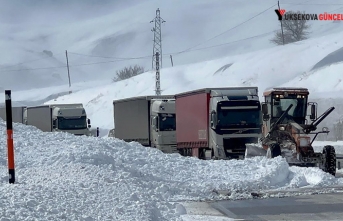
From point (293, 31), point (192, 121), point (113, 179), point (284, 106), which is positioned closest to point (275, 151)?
point (284, 106)

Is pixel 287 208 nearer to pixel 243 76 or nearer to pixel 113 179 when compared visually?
pixel 113 179

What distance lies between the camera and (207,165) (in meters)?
20.0

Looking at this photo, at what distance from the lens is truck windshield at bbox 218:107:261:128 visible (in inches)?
1181

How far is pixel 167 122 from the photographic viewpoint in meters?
38.8

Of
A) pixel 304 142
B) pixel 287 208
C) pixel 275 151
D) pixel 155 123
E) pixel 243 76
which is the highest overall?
pixel 243 76

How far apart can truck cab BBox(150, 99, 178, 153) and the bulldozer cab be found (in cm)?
1370

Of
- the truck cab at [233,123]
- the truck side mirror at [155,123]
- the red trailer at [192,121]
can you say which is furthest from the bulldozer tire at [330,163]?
the truck side mirror at [155,123]

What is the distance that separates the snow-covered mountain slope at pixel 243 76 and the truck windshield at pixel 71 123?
35181mm

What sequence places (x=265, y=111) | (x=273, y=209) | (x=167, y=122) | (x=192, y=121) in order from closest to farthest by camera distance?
(x=273, y=209), (x=265, y=111), (x=192, y=121), (x=167, y=122)

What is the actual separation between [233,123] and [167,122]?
Answer: 9205mm

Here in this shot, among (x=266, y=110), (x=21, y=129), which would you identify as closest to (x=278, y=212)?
(x=21, y=129)

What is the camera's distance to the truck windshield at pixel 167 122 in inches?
1519

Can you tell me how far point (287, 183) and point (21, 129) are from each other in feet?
25.9

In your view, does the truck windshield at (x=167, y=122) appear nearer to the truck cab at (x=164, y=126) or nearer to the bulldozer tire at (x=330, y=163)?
the truck cab at (x=164, y=126)
